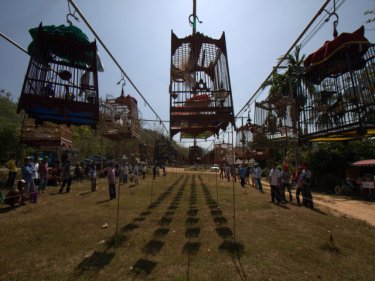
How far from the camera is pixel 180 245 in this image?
20.8ft

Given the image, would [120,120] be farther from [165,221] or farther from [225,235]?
[225,235]

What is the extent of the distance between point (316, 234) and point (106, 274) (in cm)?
582

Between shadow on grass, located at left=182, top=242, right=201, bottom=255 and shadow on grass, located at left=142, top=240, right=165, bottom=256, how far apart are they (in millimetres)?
582

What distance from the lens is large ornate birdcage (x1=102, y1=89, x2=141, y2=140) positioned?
47.4ft

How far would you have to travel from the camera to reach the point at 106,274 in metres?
4.82

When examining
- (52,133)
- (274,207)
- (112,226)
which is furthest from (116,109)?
(274,207)

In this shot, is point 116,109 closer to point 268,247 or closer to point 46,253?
point 46,253

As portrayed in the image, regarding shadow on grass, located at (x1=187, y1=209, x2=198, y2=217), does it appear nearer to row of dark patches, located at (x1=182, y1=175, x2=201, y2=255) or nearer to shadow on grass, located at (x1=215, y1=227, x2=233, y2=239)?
row of dark patches, located at (x1=182, y1=175, x2=201, y2=255)

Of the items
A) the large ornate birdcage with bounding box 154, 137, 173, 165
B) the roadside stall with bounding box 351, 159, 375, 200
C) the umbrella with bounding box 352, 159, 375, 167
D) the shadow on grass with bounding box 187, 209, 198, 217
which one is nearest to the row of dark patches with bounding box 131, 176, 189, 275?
the shadow on grass with bounding box 187, 209, 198, 217

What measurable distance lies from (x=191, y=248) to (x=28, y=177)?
8.97 m

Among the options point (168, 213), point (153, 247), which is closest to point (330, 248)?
point (153, 247)

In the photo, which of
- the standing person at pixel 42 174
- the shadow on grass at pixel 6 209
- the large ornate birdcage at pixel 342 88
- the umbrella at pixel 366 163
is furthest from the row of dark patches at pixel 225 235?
the umbrella at pixel 366 163

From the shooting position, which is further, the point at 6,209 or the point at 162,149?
the point at 162,149

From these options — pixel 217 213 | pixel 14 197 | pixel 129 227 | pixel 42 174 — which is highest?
pixel 42 174
